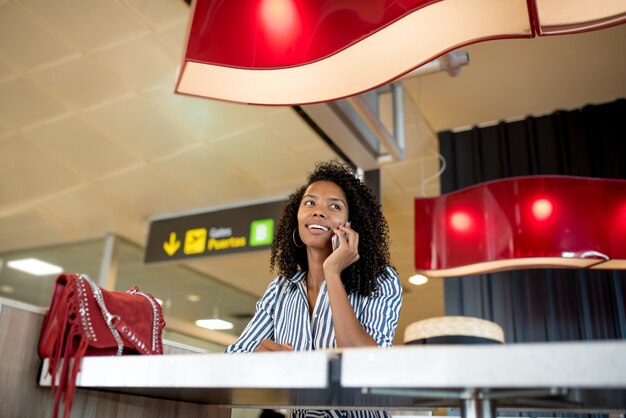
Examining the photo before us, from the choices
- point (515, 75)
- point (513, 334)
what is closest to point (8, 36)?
point (515, 75)

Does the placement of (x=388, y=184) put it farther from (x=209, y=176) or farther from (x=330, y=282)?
(x=330, y=282)

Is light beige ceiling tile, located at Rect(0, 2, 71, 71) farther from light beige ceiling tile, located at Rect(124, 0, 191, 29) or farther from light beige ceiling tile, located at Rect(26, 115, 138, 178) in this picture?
light beige ceiling tile, located at Rect(26, 115, 138, 178)

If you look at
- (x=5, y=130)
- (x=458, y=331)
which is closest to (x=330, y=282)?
(x=458, y=331)

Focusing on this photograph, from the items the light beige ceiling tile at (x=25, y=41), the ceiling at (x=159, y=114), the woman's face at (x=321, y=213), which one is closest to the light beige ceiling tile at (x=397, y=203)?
the ceiling at (x=159, y=114)

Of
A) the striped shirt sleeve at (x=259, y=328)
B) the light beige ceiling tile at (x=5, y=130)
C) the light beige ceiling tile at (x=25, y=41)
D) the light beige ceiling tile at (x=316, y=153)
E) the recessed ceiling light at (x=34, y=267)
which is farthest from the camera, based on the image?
the recessed ceiling light at (x=34, y=267)

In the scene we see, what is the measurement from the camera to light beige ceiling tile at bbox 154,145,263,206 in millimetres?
5617

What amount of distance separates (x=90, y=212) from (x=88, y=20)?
302 cm

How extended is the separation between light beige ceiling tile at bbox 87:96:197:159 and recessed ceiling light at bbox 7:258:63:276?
3485 millimetres

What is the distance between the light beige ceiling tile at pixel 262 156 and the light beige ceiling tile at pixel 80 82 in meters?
1.00

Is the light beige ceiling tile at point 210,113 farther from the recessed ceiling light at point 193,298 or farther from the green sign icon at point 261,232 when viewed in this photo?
the recessed ceiling light at point 193,298

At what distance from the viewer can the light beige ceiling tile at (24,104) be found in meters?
4.69

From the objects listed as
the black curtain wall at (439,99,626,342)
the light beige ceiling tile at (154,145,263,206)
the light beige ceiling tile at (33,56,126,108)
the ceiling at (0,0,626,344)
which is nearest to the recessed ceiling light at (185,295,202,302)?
the ceiling at (0,0,626,344)

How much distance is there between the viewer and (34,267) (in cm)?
832

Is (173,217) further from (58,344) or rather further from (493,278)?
(58,344)
